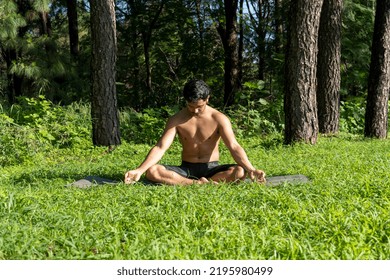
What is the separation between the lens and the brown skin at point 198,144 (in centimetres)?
620

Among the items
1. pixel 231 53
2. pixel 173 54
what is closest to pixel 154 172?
pixel 231 53

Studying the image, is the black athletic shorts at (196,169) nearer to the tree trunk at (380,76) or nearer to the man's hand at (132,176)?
the man's hand at (132,176)

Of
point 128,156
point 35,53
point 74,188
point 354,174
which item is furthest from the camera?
point 35,53

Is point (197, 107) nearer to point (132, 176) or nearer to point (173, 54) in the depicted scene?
point (132, 176)

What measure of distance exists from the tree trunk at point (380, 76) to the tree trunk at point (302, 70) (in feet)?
8.22

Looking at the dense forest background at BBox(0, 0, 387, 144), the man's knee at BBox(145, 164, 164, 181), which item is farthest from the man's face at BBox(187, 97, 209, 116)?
the dense forest background at BBox(0, 0, 387, 144)

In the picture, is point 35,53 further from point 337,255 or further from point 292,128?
point 337,255

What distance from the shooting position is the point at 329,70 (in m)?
12.7

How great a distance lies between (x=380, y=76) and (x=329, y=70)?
1.23 m

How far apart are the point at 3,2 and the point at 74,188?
10218mm

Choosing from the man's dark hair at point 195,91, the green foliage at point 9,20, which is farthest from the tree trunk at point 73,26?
the man's dark hair at point 195,91

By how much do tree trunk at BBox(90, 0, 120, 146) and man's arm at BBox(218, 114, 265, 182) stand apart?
502 centimetres
